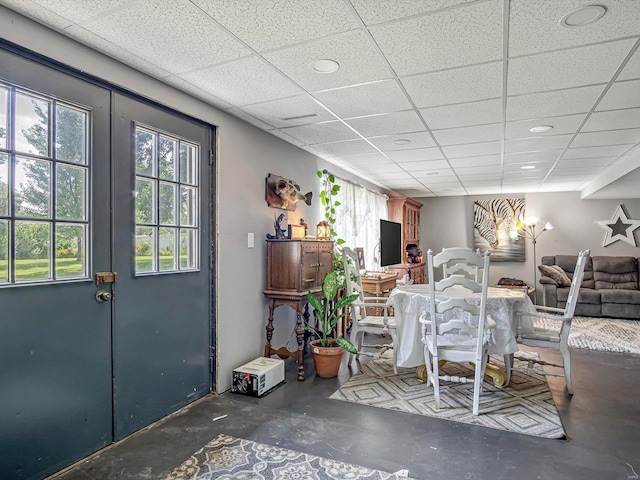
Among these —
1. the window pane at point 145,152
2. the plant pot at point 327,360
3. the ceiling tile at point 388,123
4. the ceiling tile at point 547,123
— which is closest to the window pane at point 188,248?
the window pane at point 145,152

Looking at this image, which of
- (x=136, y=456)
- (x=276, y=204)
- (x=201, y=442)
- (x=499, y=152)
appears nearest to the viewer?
(x=136, y=456)

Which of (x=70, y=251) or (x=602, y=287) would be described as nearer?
(x=70, y=251)

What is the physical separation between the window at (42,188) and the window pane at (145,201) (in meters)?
0.33

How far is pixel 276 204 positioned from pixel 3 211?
2181mm

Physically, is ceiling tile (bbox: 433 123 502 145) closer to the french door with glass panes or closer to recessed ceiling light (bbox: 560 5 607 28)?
recessed ceiling light (bbox: 560 5 607 28)

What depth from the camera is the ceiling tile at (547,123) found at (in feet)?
10.1

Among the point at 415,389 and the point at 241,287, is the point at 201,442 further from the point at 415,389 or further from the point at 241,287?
the point at 415,389

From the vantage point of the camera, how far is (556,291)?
6219 millimetres

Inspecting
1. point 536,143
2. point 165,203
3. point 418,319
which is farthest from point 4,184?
point 536,143

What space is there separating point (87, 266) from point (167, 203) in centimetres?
68

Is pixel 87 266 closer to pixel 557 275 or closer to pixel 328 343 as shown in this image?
pixel 328 343

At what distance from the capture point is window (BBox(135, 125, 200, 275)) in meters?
2.40

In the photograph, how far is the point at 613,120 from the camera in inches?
122

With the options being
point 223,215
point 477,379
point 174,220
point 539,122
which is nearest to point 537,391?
point 477,379
